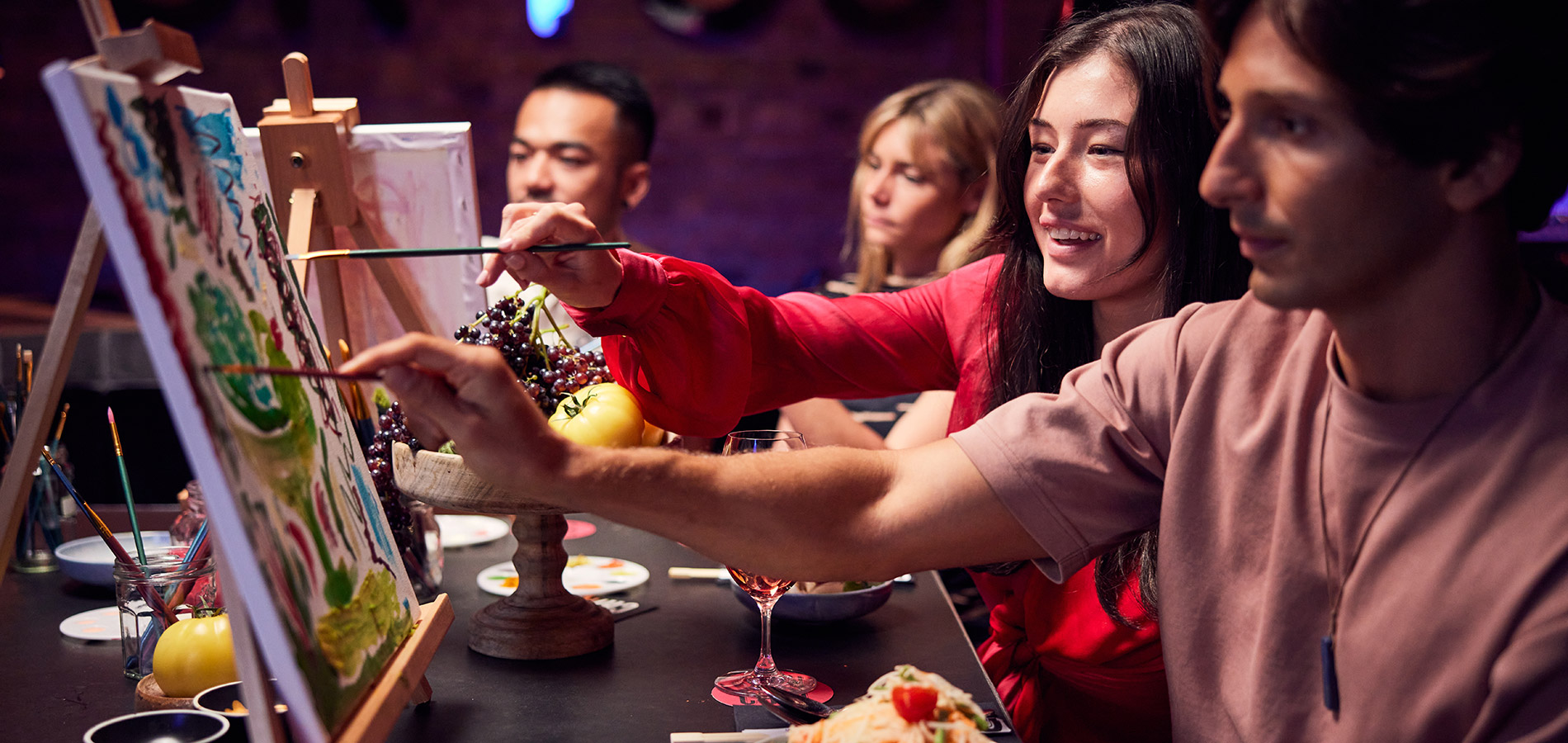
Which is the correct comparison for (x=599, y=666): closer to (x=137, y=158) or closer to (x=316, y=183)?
(x=137, y=158)

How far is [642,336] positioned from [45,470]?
90 centimetres

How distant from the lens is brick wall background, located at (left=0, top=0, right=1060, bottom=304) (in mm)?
4133

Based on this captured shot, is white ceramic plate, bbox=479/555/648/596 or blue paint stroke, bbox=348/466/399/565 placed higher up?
blue paint stroke, bbox=348/466/399/565

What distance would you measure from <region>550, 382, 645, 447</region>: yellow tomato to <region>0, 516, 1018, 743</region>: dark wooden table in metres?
0.24

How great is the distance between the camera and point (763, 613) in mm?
1222

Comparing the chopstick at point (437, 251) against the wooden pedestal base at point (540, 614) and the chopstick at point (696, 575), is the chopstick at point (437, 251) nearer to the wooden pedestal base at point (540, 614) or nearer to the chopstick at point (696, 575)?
the wooden pedestal base at point (540, 614)

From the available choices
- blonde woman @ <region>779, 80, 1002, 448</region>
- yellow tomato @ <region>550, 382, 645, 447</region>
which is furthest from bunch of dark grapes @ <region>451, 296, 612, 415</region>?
blonde woman @ <region>779, 80, 1002, 448</region>

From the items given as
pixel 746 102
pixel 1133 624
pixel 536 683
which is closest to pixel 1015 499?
pixel 1133 624

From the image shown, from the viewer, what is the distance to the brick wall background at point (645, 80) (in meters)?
4.13

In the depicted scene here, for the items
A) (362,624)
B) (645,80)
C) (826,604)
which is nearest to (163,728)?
(362,624)

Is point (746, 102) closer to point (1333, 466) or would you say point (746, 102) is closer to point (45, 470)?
point (45, 470)

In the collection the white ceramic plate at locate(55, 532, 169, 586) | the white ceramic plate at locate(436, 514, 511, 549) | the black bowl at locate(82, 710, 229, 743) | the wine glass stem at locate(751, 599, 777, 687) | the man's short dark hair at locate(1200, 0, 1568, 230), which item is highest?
the man's short dark hair at locate(1200, 0, 1568, 230)

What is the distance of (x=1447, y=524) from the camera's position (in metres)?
0.93

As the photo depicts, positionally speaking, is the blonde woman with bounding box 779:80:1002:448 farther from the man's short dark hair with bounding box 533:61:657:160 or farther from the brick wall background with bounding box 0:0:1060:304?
the brick wall background with bounding box 0:0:1060:304
